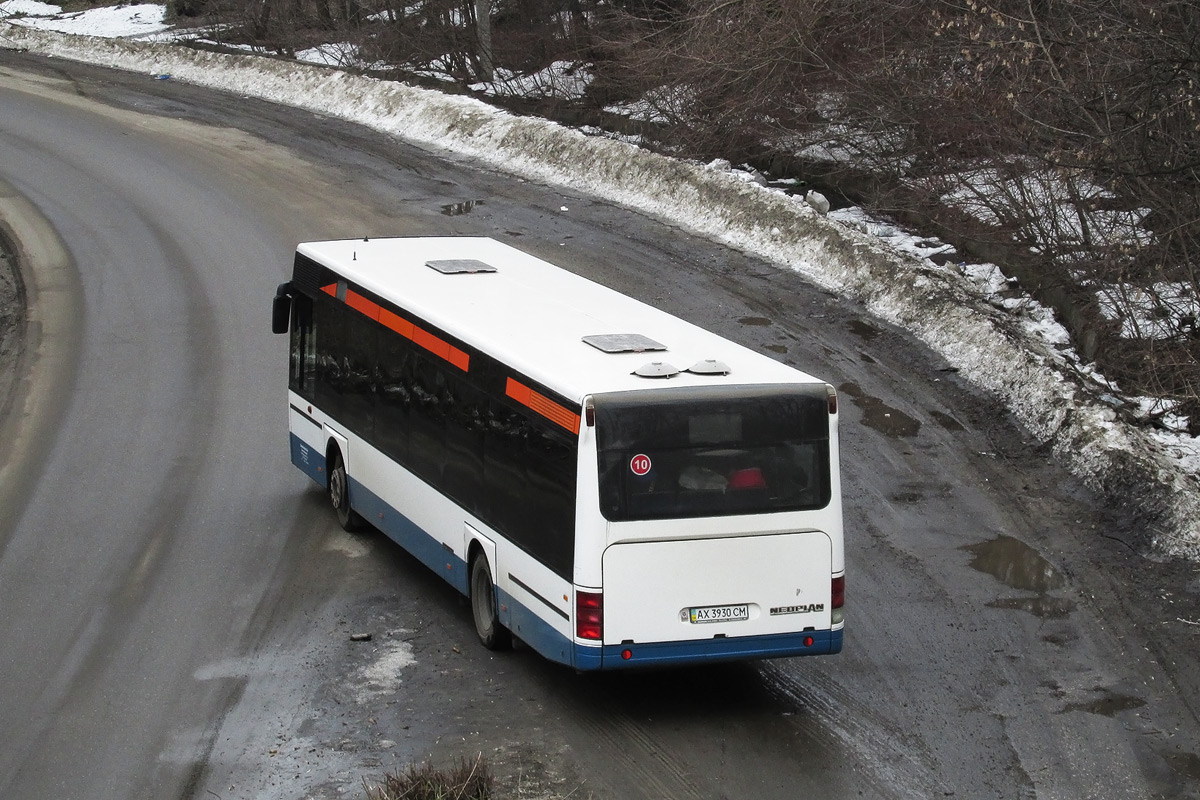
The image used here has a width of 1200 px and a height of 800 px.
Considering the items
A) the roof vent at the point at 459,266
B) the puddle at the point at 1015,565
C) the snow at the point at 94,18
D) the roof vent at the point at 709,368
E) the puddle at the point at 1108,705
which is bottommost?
the puddle at the point at 1108,705

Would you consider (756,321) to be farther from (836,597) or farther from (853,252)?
(836,597)

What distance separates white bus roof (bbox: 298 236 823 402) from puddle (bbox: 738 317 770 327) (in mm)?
4882

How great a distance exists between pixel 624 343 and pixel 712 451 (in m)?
1.40

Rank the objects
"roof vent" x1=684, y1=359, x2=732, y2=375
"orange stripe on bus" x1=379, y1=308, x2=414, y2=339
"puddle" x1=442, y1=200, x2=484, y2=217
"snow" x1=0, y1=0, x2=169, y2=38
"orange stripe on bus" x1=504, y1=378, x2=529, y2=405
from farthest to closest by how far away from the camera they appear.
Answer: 1. "snow" x1=0, y1=0, x2=169, y2=38
2. "puddle" x1=442, y1=200, x2=484, y2=217
3. "orange stripe on bus" x1=379, y1=308, x2=414, y2=339
4. "orange stripe on bus" x1=504, y1=378, x2=529, y2=405
5. "roof vent" x1=684, y1=359, x2=732, y2=375

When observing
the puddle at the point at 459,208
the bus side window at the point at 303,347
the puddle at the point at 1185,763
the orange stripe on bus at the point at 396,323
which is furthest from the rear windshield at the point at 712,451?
the puddle at the point at 459,208

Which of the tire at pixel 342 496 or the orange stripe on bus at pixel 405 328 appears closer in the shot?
the orange stripe on bus at pixel 405 328

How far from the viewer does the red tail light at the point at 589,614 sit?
9.58 m

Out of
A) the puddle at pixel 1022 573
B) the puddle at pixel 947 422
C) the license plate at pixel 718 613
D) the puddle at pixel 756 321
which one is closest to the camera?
the license plate at pixel 718 613

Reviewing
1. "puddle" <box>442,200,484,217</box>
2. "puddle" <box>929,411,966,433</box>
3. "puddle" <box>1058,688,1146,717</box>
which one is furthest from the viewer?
"puddle" <box>442,200,484,217</box>

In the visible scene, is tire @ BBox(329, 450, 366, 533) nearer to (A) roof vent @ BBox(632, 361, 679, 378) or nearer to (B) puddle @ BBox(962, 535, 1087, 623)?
(A) roof vent @ BBox(632, 361, 679, 378)

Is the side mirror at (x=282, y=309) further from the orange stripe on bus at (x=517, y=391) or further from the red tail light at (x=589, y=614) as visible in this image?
the red tail light at (x=589, y=614)

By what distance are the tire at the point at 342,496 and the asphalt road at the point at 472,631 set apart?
16 cm

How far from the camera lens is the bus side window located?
565 inches

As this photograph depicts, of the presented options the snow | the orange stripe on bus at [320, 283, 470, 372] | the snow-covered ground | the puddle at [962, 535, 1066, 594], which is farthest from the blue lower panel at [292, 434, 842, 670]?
the snow
